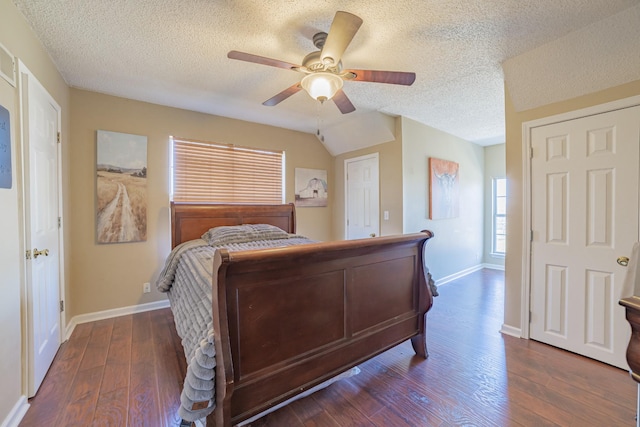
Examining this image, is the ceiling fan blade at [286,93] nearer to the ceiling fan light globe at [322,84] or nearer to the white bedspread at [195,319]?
the ceiling fan light globe at [322,84]

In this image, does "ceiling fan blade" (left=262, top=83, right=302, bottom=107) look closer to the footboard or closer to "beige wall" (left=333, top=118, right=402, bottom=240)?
the footboard

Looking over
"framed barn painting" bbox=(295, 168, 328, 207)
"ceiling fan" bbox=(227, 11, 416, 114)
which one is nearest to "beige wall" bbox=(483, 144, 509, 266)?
"framed barn painting" bbox=(295, 168, 328, 207)

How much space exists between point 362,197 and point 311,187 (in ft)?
2.92

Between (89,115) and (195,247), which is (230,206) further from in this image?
(89,115)

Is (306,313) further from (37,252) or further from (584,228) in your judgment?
(584,228)

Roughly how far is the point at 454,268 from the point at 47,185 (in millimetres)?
5199

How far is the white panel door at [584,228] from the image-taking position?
6.66 feet

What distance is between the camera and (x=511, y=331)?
260cm

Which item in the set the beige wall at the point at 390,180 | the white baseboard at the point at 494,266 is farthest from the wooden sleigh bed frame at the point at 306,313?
the white baseboard at the point at 494,266

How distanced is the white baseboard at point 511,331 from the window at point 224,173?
127 inches

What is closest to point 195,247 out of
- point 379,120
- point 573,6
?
point 379,120

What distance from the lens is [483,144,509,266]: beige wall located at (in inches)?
204

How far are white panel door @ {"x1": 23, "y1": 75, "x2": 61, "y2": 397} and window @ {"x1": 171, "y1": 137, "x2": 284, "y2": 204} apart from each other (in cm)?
122

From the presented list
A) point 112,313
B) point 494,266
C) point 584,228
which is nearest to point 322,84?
point 584,228
